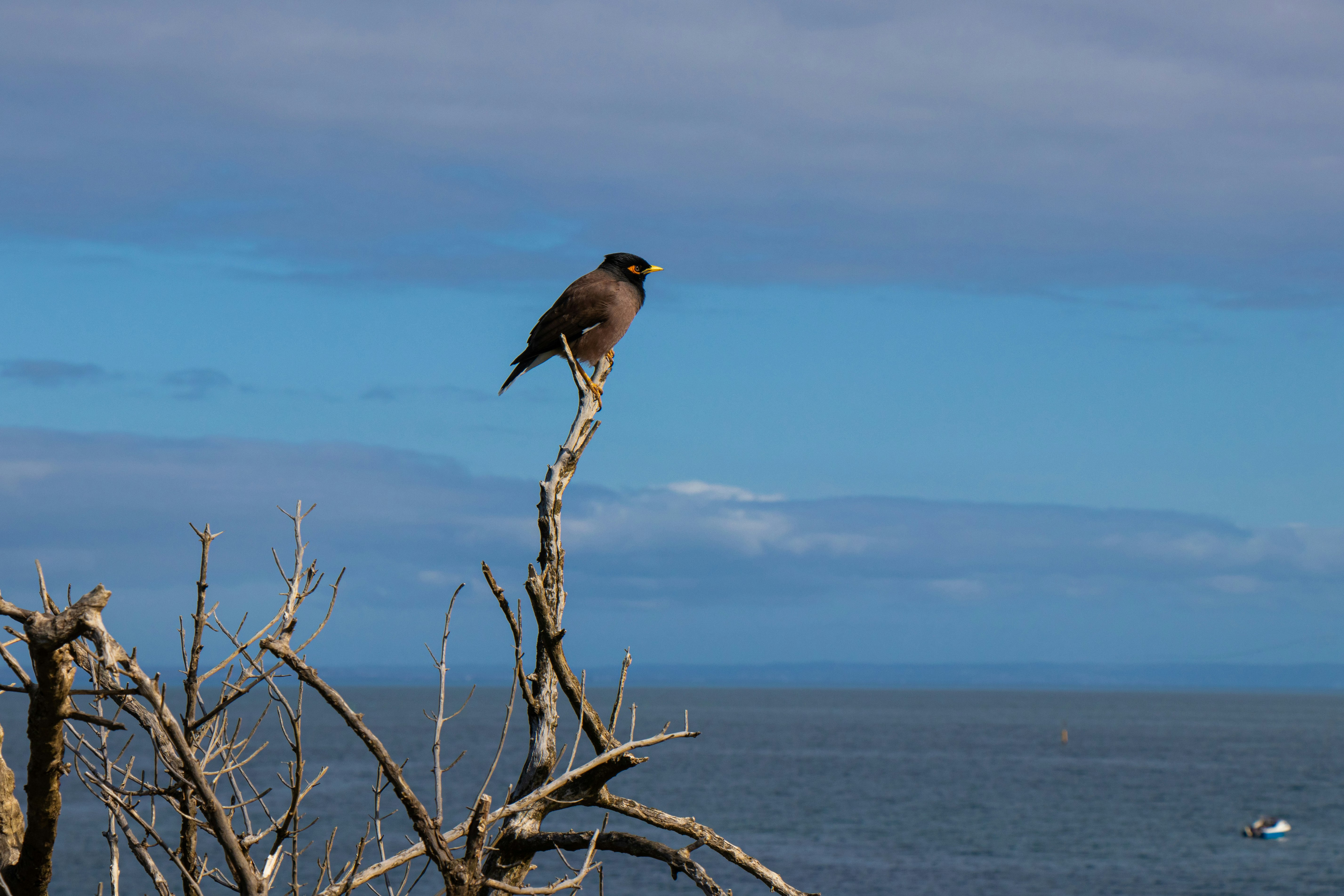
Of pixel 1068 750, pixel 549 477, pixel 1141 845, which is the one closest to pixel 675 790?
pixel 1141 845

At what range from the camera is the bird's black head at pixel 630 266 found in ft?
41.8

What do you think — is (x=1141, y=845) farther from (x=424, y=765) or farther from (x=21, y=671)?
(x=21, y=671)

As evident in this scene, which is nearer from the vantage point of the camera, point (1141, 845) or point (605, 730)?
point (605, 730)

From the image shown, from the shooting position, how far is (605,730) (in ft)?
21.6

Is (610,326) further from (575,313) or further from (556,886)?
(556,886)

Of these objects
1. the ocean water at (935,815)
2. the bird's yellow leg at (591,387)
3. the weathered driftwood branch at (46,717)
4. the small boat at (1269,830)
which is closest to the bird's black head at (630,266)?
the bird's yellow leg at (591,387)

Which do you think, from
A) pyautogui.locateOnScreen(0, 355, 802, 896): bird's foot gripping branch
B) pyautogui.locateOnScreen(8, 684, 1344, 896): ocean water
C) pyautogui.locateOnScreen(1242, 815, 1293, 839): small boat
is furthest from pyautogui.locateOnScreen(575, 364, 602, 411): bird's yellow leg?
pyautogui.locateOnScreen(1242, 815, 1293, 839): small boat

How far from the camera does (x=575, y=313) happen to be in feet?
39.3

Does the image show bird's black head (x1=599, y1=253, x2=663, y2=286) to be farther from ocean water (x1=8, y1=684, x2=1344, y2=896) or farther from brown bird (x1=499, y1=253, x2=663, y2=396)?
ocean water (x1=8, y1=684, x2=1344, y2=896)

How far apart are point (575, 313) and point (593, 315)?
160 millimetres

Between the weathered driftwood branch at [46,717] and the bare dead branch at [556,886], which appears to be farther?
the bare dead branch at [556,886]

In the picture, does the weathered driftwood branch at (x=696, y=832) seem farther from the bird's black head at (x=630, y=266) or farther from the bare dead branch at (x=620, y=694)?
the bird's black head at (x=630, y=266)

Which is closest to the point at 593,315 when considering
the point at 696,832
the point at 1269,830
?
the point at 696,832

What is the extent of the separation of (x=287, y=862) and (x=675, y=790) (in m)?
45.4
